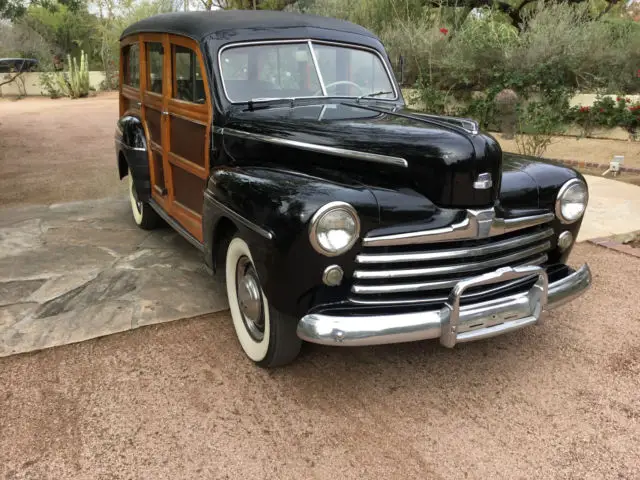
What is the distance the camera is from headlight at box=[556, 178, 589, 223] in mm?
2789

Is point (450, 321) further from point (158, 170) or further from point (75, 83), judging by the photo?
point (75, 83)

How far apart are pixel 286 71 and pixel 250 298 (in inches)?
58.5

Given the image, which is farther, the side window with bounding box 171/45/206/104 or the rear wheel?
the rear wheel

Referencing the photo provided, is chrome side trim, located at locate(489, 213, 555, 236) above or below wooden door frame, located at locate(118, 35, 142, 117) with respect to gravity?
below

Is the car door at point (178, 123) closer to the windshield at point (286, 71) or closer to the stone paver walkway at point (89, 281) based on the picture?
the windshield at point (286, 71)

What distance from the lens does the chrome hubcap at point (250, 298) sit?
2684mm

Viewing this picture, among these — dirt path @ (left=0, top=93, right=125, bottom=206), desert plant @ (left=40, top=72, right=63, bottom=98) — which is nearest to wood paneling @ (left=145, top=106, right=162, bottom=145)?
dirt path @ (left=0, top=93, right=125, bottom=206)

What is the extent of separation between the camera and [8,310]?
3301 millimetres

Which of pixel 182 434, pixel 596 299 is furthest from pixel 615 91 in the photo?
pixel 182 434

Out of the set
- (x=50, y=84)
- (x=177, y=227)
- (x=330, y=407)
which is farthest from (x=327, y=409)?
(x=50, y=84)

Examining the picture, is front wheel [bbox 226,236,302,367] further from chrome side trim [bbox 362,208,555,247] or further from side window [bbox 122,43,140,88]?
side window [bbox 122,43,140,88]

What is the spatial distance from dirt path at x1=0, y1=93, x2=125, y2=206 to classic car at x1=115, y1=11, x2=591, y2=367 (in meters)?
3.51

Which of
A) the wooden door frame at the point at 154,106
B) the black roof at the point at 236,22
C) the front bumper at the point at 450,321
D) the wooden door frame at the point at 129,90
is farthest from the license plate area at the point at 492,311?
the wooden door frame at the point at 129,90

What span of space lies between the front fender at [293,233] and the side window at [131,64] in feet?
8.38
